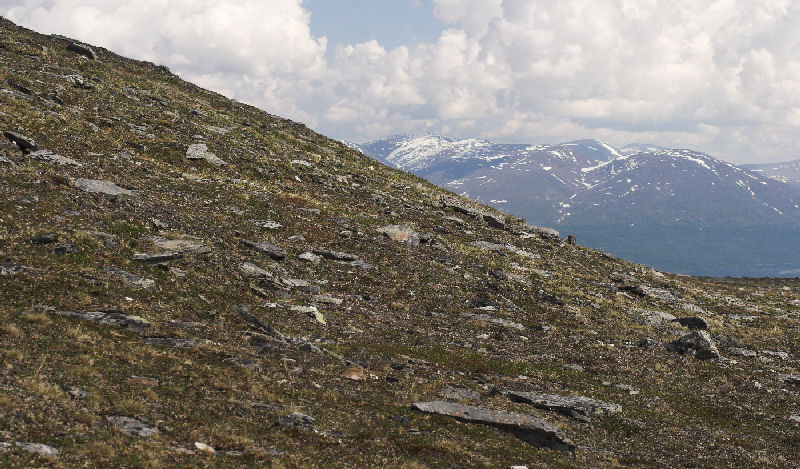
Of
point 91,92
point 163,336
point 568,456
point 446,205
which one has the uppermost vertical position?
point 91,92

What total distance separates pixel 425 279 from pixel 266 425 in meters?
22.9

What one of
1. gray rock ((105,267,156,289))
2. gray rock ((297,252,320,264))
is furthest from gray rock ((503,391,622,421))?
gray rock ((297,252,320,264))

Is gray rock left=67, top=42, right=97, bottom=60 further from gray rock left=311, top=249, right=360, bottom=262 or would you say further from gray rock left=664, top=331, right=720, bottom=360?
gray rock left=664, top=331, right=720, bottom=360

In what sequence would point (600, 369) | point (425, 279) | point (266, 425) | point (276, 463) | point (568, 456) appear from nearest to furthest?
point (276, 463)
point (266, 425)
point (568, 456)
point (600, 369)
point (425, 279)

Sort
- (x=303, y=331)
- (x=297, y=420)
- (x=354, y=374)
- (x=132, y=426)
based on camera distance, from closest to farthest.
Answer: 1. (x=132, y=426)
2. (x=297, y=420)
3. (x=354, y=374)
4. (x=303, y=331)

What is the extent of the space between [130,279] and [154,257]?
2526 mm

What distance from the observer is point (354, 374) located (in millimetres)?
20625

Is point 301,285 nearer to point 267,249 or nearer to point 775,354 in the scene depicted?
point 267,249

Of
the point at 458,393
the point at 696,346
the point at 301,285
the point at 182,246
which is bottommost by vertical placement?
the point at 458,393

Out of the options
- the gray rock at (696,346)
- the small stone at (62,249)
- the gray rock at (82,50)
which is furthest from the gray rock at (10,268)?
the gray rock at (82,50)

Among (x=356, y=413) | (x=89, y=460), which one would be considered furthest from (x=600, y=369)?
(x=89, y=460)

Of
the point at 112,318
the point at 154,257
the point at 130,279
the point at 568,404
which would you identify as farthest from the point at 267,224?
the point at 568,404

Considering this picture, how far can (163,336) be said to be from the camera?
1911cm

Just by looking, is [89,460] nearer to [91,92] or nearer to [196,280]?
[196,280]
